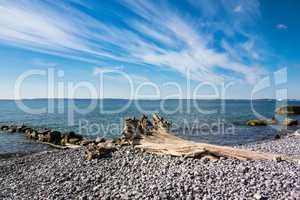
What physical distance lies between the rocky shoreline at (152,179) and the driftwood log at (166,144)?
1.41 ft

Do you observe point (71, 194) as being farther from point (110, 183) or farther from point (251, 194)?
point (251, 194)

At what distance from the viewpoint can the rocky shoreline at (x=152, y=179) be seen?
317 inches

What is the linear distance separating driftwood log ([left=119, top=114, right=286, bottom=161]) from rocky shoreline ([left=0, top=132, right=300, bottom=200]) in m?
0.43

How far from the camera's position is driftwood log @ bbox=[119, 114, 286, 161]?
11.5m

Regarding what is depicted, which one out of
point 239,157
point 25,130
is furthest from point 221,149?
point 25,130

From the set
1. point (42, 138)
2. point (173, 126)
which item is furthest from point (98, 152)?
point (173, 126)

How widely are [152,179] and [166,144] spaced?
3.76 m

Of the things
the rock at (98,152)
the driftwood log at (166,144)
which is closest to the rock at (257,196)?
the driftwood log at (166,144)

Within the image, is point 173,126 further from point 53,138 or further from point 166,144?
point 166,144

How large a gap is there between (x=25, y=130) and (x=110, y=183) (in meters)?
→ 30.5

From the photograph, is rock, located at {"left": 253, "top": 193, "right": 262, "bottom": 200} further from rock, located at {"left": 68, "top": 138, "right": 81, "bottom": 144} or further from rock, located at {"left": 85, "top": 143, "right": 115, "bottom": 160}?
rock, located at {"left": 68, "top": 138, "right": 81, "bottom": 144}

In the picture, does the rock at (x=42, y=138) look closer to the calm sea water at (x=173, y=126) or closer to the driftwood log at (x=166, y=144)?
the calm sea water at (x=173, y=126)

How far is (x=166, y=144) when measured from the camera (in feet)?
44.0

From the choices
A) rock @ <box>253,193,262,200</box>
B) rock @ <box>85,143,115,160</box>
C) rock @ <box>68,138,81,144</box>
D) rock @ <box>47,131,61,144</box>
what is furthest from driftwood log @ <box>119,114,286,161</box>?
rock @ <box>47,131,61,144</box>
